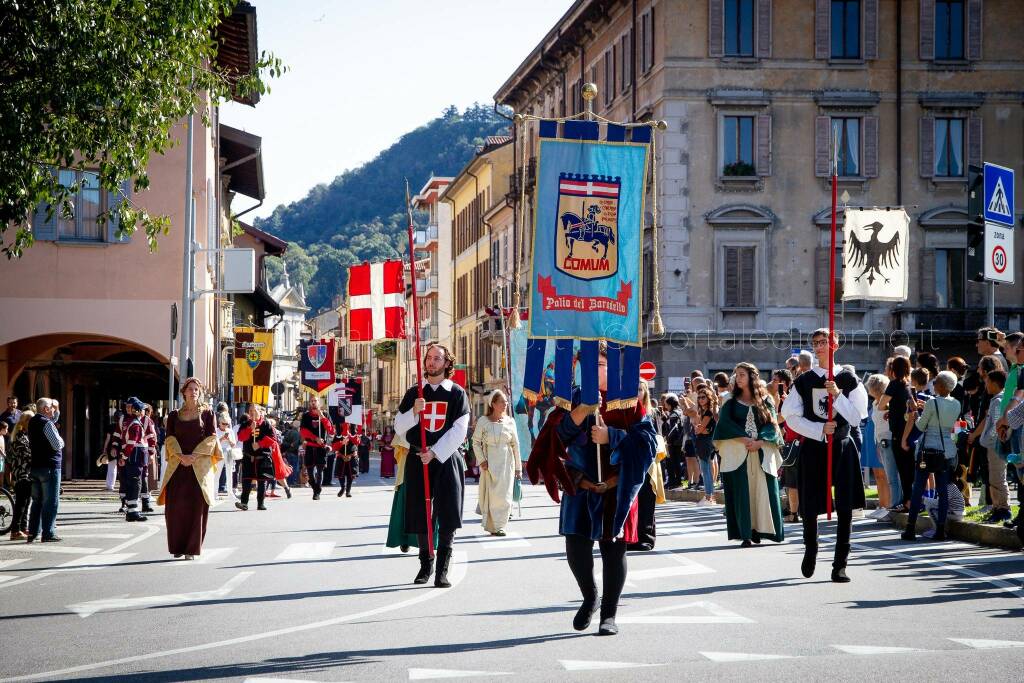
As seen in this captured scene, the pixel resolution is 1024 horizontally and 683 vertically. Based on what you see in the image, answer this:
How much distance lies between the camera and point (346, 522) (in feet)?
77.1

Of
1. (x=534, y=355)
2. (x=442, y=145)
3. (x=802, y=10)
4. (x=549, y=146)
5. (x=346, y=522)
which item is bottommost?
(x=346, y=522)

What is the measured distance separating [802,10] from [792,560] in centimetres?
3216

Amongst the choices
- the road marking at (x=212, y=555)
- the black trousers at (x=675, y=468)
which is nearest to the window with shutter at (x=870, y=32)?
the black trousers at (x=675, y=468)

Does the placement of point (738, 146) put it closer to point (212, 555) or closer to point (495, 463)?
point (495, 463)

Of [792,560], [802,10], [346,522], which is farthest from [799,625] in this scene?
[802,10]

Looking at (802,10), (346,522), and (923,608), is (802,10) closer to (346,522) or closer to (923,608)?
(346,522)

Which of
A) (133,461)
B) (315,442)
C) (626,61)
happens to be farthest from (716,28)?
(133,461)

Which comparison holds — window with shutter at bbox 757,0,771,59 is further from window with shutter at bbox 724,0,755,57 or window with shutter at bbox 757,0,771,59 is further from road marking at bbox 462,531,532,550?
road marking at bbox 462,531,532,550

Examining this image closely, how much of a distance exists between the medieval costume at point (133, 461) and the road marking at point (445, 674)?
648 inches

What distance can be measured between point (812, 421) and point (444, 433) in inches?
122

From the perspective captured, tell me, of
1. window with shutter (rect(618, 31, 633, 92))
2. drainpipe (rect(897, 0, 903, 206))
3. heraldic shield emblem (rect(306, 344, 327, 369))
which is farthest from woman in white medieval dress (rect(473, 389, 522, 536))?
heraldic shield emblem (rect(306, 344, 327, 369))

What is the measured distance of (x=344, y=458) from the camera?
34.4 meters

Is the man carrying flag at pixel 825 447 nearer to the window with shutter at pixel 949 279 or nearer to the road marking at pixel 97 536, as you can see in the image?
the road marking at pixel 97 536

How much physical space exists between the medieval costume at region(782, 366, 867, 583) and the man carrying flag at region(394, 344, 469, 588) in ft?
9.25
